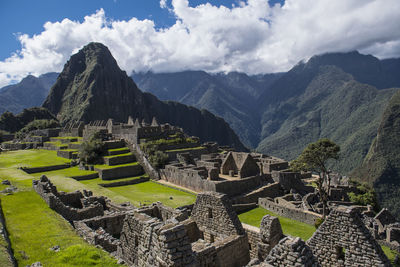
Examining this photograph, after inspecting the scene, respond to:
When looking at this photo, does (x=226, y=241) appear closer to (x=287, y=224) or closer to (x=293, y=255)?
(x=293, y=255)

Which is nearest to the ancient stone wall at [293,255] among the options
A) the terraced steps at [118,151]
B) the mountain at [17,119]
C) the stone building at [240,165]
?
the stone building at [240,165]

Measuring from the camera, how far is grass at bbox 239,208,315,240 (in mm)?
17641

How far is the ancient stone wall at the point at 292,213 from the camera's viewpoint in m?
20.2

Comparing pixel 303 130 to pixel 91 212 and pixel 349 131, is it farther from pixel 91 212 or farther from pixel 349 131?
pixel 91 212

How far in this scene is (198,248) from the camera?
648cm

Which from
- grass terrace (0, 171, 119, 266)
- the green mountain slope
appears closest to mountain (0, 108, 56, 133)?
grass terrace (0, 171, 119, 266)

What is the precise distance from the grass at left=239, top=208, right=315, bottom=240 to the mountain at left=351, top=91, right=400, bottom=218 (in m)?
56.6

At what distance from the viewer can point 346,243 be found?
17.4ft

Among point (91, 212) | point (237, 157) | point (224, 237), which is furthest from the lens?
point (237, 157)

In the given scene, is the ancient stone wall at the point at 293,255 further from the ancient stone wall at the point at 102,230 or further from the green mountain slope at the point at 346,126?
the green mountain slope at the point at 346,126

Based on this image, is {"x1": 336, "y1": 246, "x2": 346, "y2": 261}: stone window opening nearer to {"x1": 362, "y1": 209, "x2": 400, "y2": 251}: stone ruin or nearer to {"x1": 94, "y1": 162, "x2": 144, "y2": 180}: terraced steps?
{"x1": 362, "y1": 209, "x2": 400, "y2": 251}: stone ruin

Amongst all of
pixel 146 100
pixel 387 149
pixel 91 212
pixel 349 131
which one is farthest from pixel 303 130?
pixel 91 212

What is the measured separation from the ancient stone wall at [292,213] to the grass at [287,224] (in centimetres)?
35

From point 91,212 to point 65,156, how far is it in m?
32.2
